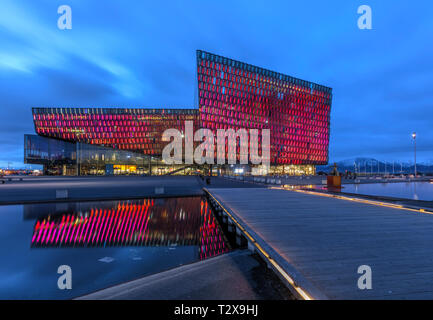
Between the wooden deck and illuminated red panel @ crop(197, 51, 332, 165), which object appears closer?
the wooden deck

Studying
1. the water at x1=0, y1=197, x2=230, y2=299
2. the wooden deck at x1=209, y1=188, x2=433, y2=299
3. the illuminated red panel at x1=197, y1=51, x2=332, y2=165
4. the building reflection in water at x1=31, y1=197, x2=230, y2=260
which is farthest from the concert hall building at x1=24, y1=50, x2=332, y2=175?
the wooden deck at x1=209, y1=188, x2=433, y2=299

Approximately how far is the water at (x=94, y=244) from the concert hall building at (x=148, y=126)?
64543mm

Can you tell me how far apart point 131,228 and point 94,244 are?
213cm

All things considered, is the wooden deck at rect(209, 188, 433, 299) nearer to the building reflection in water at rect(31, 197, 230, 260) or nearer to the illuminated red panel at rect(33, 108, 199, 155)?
the building reflection in water at rect(31, 197, 230, 260)

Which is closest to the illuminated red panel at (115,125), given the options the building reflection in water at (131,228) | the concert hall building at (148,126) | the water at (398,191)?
the concert hall building at (148,126)

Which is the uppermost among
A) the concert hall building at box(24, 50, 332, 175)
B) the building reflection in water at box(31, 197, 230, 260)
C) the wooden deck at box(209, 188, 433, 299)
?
the concert hall building at box(24, 50, 332, 175)

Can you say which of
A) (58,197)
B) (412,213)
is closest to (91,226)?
(58,197)

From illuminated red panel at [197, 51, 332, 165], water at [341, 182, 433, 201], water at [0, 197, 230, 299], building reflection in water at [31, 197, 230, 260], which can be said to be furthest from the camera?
illuminated red panel at [197, 51, 332, 165]

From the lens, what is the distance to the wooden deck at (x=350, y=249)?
3764 millimetres

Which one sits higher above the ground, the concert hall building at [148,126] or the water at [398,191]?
the concert hall building at [148,126]

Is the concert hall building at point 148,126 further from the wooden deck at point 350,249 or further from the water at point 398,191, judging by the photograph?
the wooden deck at point 350,249

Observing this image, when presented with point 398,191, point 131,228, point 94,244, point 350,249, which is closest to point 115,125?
point 131,228

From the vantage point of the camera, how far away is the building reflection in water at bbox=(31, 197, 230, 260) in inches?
356

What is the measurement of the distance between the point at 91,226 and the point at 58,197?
866 centimetres
